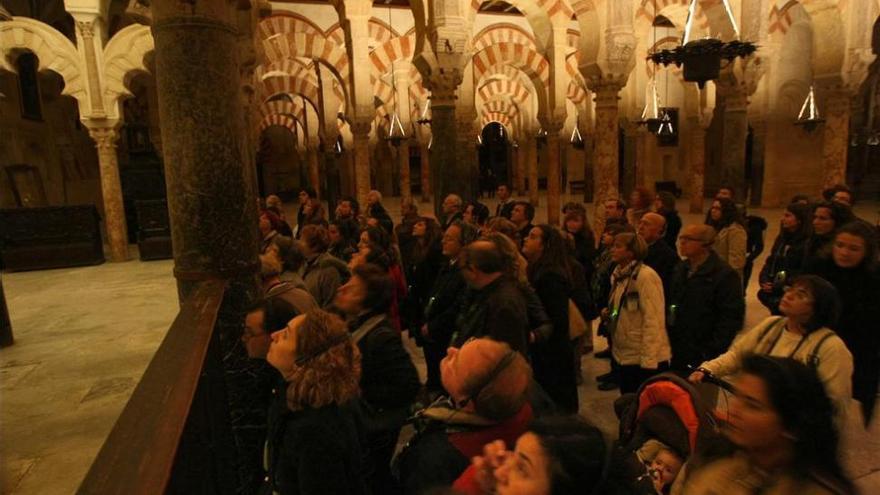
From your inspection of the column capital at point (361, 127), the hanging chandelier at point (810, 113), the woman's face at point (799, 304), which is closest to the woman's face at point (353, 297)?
the woman's face at point (799, 304)

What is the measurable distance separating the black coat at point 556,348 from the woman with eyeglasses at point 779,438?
1.57m

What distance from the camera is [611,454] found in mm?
1024

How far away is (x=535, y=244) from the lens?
3002 millimetres

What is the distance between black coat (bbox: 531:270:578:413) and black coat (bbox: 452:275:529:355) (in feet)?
1.66

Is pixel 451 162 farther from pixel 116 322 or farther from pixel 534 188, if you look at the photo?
pixel 534 188

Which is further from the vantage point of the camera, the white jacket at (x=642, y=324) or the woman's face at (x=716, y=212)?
the woman's face at (x=716, y=212)

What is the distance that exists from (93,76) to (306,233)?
710cm

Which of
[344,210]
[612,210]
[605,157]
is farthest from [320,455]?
[605,157]

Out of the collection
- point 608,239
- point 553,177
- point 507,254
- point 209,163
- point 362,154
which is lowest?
point 608,239

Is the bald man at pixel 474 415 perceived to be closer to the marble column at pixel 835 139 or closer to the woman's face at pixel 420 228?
the woman's face at pixel 420 228

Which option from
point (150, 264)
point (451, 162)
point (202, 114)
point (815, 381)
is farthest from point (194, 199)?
point (150, 264)

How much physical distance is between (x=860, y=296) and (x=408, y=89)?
1269 cm

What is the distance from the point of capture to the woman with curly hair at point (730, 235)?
4.14 meters

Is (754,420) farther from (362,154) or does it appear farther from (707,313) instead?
(362,154)
